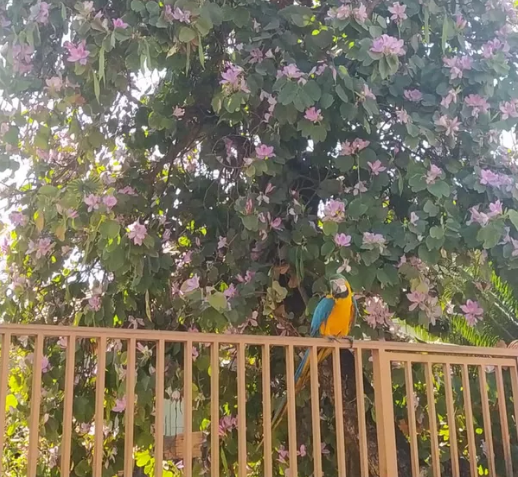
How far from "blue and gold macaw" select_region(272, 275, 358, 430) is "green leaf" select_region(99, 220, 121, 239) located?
2.67 feet

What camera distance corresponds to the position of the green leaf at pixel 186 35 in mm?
1974

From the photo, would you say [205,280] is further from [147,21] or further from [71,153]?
[147,21]

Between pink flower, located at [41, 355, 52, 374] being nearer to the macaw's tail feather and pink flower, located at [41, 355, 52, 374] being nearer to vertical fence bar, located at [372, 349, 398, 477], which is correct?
the macaw's tail feather

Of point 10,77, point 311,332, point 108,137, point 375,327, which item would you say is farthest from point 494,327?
point 10,77

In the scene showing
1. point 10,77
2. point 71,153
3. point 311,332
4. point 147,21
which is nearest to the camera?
point 147,21

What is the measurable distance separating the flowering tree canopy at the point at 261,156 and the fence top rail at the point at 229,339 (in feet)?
0.49

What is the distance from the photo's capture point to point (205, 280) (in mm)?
2592

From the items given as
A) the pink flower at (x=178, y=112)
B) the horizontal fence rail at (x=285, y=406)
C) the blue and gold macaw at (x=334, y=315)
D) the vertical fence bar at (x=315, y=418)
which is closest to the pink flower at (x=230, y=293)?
the horizontal fence rail at (x=285, y=406)

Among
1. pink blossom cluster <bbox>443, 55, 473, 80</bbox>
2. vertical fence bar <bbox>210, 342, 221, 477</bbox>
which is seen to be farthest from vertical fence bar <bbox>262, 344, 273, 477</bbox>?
pink blossom cluster <bbox>443, 55, 473, 80</bbox>

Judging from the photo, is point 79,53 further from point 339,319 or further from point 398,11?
point 339,319

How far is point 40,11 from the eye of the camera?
2.13 metres

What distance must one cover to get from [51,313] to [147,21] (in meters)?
1.41

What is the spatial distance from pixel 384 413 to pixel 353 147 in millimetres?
985

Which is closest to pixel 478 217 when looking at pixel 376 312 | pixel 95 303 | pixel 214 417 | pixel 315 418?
pixel 376 312
